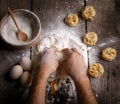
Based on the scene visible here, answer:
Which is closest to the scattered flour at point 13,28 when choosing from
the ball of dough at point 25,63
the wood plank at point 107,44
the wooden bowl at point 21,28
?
the wooden bowl at point 21,28

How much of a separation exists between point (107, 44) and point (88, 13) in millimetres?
191

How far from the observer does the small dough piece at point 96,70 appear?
1.55 m

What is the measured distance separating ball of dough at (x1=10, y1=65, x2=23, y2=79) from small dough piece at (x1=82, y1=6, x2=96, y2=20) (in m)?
0.44

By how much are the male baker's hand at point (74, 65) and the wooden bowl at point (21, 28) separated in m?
0.19

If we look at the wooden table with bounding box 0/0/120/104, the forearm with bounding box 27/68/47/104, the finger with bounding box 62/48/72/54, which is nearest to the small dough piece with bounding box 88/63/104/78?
the wooden table with bounding box 0/0/120/104

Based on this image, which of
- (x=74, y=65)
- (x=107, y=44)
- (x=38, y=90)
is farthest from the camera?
(x=107, y=44)

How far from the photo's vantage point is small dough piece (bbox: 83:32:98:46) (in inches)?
63.0

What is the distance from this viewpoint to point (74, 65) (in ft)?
4.98

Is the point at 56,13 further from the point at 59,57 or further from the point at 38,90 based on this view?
the point at 38,90

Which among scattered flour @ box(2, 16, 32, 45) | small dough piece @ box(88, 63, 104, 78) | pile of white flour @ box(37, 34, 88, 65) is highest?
scattered flour @ box(2, 16, 32, 45)

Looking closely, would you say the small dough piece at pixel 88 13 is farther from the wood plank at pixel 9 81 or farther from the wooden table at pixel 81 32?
the wood plank at pixel 9 81

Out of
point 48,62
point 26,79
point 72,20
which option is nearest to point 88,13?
point 72,20

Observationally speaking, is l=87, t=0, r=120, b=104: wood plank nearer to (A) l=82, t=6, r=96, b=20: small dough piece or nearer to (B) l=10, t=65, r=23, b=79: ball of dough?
(A) l=82, t=6, r=96, b=20: small dough piece

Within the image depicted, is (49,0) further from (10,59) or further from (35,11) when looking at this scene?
(10,59)
